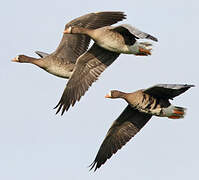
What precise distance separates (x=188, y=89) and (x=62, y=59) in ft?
19.8

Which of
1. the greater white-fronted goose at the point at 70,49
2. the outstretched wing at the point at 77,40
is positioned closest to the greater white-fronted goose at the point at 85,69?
the greater white-fronted goose at the point at 70,49

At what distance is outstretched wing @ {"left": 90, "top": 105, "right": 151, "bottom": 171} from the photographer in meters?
19.6

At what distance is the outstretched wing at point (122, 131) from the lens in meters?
19.6

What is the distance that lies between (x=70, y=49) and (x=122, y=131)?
13.9 feet

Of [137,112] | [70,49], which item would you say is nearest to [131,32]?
[137,112]

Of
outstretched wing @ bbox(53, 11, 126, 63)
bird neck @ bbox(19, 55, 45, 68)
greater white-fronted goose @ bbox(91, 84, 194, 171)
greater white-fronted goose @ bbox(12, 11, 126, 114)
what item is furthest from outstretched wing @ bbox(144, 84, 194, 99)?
bird neck @ bbox(19, 55, 45, 68)

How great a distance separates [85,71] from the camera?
2075 centimetres

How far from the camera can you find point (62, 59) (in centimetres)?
2214

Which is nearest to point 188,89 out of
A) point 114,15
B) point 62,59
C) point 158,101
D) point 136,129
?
point 158,101

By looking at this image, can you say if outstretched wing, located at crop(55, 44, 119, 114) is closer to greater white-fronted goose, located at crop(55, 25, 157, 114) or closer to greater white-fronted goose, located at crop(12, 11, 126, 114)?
greater white-fronted goose, located at crop(55, 25, 157, 114)

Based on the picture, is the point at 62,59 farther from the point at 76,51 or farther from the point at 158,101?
the point at 158,101

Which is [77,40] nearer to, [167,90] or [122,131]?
[122,131]

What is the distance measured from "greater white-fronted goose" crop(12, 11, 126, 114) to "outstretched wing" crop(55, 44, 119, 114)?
26 cm

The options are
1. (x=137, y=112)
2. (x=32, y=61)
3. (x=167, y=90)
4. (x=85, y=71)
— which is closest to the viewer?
(x=167, y=90)
